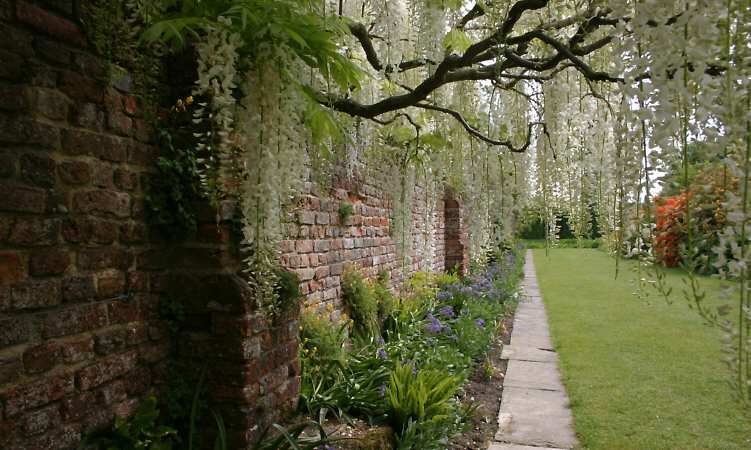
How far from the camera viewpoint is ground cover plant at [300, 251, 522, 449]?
3.06 meters

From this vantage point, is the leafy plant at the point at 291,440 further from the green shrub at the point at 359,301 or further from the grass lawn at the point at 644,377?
the green shrub at the point at 359,301

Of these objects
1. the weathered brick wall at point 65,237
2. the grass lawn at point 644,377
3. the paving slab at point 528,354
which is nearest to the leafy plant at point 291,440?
the weathered brick wall at point 65,237

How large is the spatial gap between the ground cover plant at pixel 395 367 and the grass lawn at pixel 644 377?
952mm

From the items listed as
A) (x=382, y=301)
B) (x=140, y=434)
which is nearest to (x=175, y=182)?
(x=140, y=434)

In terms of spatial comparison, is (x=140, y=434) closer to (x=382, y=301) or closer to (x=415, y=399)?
(x=415, y=399)

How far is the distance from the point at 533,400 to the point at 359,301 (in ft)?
5.41

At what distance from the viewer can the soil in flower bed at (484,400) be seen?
11.4 ft

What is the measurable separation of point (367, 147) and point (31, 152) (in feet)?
11.0

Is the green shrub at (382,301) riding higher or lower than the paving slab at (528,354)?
higher

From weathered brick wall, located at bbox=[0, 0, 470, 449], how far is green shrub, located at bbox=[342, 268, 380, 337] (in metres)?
1.74

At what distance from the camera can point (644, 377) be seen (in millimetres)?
4977

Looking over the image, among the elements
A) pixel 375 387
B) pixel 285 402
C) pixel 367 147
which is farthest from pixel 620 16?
pixel 367 147

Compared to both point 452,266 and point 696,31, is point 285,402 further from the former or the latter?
point 452,266

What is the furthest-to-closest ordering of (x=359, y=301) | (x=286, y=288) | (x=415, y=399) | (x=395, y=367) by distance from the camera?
(x=359, y=301)
(x=395, y=367)
(x=415, y=399)
(x=286, y=288)
